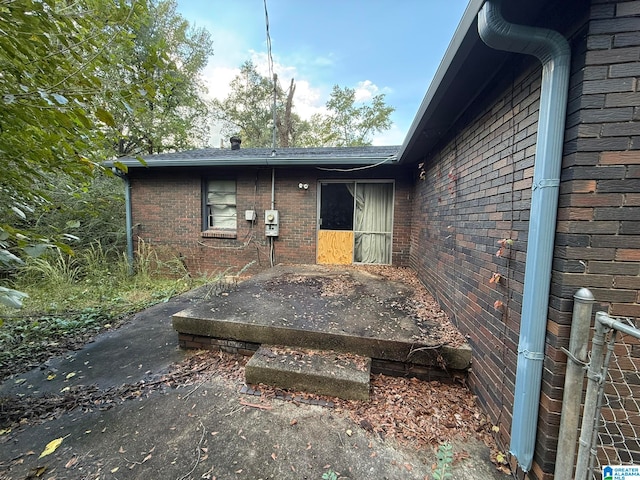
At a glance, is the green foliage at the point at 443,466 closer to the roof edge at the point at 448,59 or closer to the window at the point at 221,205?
the roof edge at the point at 448,59

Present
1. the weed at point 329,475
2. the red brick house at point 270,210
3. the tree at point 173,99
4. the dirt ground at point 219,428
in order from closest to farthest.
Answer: the weed at point 329,475 < the dirt ground at point 219,428 < the red brick house at point 270,210 < the tree at point 173,99

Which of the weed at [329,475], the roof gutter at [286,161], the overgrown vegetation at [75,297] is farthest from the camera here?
the roof gutter at [286,161]

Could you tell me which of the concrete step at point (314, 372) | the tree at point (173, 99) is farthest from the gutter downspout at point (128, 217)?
the concrete step at point (314, 372)

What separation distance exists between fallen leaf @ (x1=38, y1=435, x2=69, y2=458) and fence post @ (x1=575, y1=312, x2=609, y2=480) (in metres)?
2.98

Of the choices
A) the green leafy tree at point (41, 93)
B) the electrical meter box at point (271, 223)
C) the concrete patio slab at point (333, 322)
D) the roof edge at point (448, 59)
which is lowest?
the concrete patio slab at point (333, 322)

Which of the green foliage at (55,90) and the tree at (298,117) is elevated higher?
the tree at (298,117)

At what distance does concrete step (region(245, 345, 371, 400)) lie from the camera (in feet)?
6.53

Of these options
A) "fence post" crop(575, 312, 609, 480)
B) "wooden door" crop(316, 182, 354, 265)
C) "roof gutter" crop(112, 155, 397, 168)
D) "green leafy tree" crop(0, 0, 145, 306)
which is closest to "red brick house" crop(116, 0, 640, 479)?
"fence post" crop(575, 312, 609, 480)

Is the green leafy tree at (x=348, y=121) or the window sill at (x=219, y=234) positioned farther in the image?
the green leafy tree at (x=348, y=121)

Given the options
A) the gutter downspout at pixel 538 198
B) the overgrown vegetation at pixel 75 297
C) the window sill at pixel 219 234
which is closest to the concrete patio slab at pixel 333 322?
the gutter downspout at pixel 538 198

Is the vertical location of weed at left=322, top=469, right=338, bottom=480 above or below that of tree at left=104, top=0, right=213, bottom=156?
below

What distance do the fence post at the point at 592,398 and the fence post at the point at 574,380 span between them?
6 centimetres

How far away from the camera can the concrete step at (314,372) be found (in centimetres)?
199

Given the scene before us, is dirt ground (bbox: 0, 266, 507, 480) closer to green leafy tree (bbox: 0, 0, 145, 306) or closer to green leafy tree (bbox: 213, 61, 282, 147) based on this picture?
green leafy tree (bbox: 0, 0, 145, 306)
